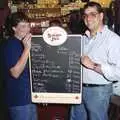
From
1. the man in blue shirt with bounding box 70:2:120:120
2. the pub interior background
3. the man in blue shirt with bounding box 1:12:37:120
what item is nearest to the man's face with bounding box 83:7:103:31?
the man in blue shirt with bounding box 70:2:120:120

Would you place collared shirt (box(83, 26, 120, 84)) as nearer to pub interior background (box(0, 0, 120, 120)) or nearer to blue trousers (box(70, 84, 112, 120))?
blue trousers (box(70, 84, 112, 120))

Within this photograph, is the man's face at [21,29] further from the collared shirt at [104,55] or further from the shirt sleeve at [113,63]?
the shirt sleeve at [113,63]

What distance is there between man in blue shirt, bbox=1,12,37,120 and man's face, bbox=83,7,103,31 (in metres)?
0.57

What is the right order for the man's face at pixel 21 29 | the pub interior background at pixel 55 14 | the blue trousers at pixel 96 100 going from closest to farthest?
the man's face at pixel 21 29
the blue trousers at pixel 96 100
the pub interior background at pixel 55 14

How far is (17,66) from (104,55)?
82 cm

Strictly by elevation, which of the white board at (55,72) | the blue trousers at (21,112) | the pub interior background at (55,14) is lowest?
the blue trousers at (21,112)

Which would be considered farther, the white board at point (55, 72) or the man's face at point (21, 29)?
the white board at point (55, 72)

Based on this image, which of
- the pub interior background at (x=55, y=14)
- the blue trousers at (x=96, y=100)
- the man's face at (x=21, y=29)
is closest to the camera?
the man's face at (x=21, y=29)

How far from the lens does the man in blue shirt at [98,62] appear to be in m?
4.15

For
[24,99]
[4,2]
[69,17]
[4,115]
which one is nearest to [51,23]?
[69,17]

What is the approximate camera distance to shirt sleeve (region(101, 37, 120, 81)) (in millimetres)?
4129

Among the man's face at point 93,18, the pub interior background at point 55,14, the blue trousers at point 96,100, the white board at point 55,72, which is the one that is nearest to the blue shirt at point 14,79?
the white board at point 55,72

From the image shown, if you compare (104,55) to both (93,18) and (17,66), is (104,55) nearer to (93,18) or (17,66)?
(93,18)

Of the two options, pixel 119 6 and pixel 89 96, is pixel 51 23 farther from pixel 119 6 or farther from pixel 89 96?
pixel 89 96
